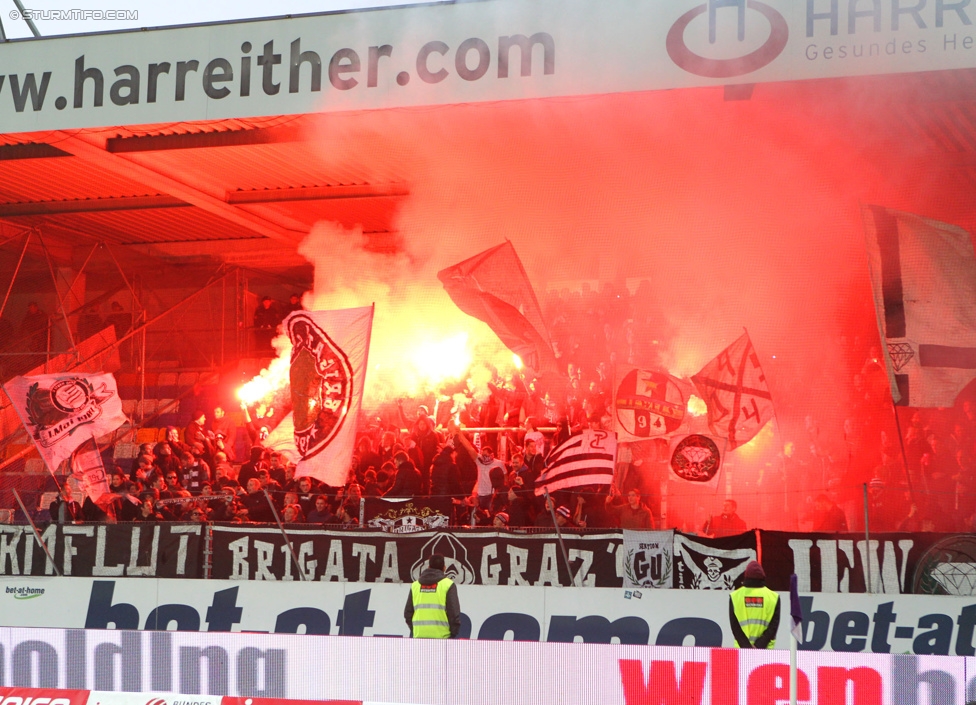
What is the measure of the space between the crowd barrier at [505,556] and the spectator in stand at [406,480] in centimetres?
175

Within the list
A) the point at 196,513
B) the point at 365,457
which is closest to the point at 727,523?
the point at 365,457

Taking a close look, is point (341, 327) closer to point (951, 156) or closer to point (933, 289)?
point (933, 289)

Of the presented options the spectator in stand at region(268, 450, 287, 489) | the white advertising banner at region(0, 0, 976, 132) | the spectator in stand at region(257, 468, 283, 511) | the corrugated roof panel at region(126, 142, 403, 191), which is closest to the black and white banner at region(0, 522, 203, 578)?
the spectator in stand at region(257, 468, 283, 511)

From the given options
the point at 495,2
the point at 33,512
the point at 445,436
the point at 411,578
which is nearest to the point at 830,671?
the point at 411,578

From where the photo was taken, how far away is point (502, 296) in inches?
567

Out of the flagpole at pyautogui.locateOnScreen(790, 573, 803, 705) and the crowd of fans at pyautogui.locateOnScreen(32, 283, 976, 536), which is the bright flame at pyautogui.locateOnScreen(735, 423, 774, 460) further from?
the flagpole at pyautogui.locateOnScreen(790, 573, 803, 705)

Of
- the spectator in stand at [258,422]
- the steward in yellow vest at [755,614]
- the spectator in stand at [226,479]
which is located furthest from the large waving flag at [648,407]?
the spectator in stand at [258,422]

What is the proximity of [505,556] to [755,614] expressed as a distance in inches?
126

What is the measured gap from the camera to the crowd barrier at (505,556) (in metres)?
9.63

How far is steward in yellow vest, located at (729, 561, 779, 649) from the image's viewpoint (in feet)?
25.8

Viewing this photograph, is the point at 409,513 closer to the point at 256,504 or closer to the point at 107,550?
the point at 256,504

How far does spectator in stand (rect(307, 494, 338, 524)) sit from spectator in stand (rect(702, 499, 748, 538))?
13.8 feet

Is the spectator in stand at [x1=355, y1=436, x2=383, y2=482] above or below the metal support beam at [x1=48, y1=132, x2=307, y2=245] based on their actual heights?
below

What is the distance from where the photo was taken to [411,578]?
35.4 ft
